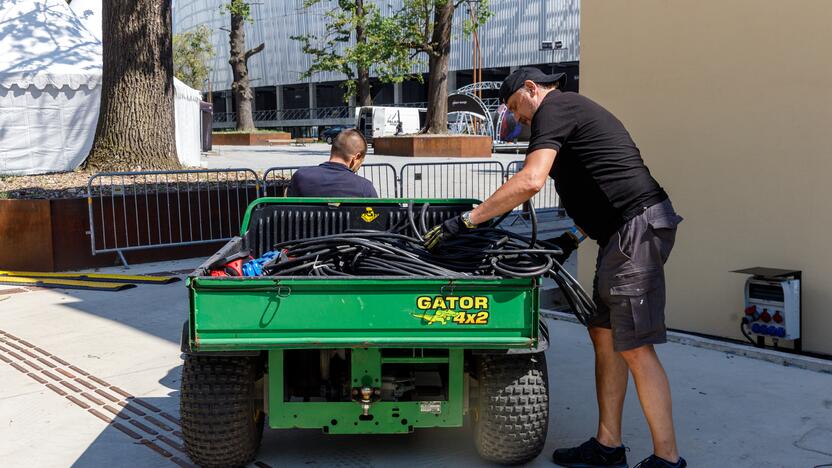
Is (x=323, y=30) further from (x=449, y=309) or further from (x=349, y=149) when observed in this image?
(x=449, y=309)

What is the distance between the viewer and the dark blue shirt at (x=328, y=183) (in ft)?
18.0

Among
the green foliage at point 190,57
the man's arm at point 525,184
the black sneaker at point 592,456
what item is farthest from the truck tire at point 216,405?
the green foliage at point 190,57

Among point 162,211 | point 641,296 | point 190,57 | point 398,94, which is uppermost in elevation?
point 190,57

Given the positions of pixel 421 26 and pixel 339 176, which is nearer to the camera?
pixel 339 176

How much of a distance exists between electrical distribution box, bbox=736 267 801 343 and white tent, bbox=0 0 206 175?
14177 millimetres

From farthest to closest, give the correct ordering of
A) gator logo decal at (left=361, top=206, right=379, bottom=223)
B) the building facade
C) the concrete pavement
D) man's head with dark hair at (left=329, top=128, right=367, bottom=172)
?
the building facade
man's head with dark hair at (left=329, top=128, right=367, bottom=172)
gator logo decal at (left=361, top=206, right=379, bottom=223)
the concrete pavement

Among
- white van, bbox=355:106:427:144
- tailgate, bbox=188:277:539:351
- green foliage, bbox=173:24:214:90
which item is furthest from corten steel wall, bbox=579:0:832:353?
green foliage, bbox=173:24:214:90

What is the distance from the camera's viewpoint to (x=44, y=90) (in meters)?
16.8

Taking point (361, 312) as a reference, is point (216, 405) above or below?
below

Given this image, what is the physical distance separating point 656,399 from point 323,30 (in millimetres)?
59126

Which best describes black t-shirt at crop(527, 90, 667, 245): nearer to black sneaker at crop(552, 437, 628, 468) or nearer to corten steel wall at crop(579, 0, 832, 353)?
black sneaker at crop(552, 437, 628, 468)

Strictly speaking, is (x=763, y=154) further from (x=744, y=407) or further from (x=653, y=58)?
(x=744, y=407)

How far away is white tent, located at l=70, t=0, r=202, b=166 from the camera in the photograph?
776 inches

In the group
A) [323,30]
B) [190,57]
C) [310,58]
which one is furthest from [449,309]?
[310,58]
